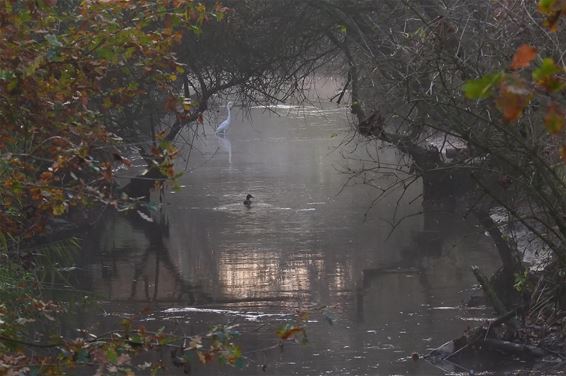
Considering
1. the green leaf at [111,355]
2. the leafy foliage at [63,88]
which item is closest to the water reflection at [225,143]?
the leafy foliage at [63,88]

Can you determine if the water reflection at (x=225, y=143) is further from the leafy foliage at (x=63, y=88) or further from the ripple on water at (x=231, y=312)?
the leafy foliage at (x=63, y=88)

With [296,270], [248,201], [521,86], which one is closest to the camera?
[521,86]

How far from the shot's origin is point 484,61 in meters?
7.22

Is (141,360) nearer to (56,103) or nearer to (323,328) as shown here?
(323,328)

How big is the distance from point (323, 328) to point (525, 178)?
197 inches

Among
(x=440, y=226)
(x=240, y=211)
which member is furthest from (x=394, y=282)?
(x=240, y=211)

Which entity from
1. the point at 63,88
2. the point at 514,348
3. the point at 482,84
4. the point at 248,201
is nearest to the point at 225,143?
the point at 248,201

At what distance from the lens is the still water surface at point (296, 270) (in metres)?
10.5

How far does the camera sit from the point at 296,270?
47.7 ft

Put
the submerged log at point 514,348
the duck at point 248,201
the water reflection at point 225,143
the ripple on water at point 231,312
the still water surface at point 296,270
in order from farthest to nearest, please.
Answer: the water reflection at point 225,143
the duck at point 248,201
the ripple on water at point 231,312
the still water surface at point 296,270
the submerged log at point 514,348

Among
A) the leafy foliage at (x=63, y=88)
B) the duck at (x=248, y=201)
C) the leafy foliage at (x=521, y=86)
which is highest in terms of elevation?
the duck at (x=248, y=201)

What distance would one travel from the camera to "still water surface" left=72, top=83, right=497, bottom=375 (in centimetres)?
1049

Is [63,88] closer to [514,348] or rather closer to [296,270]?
[514,348]

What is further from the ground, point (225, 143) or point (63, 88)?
point (225, 143)
